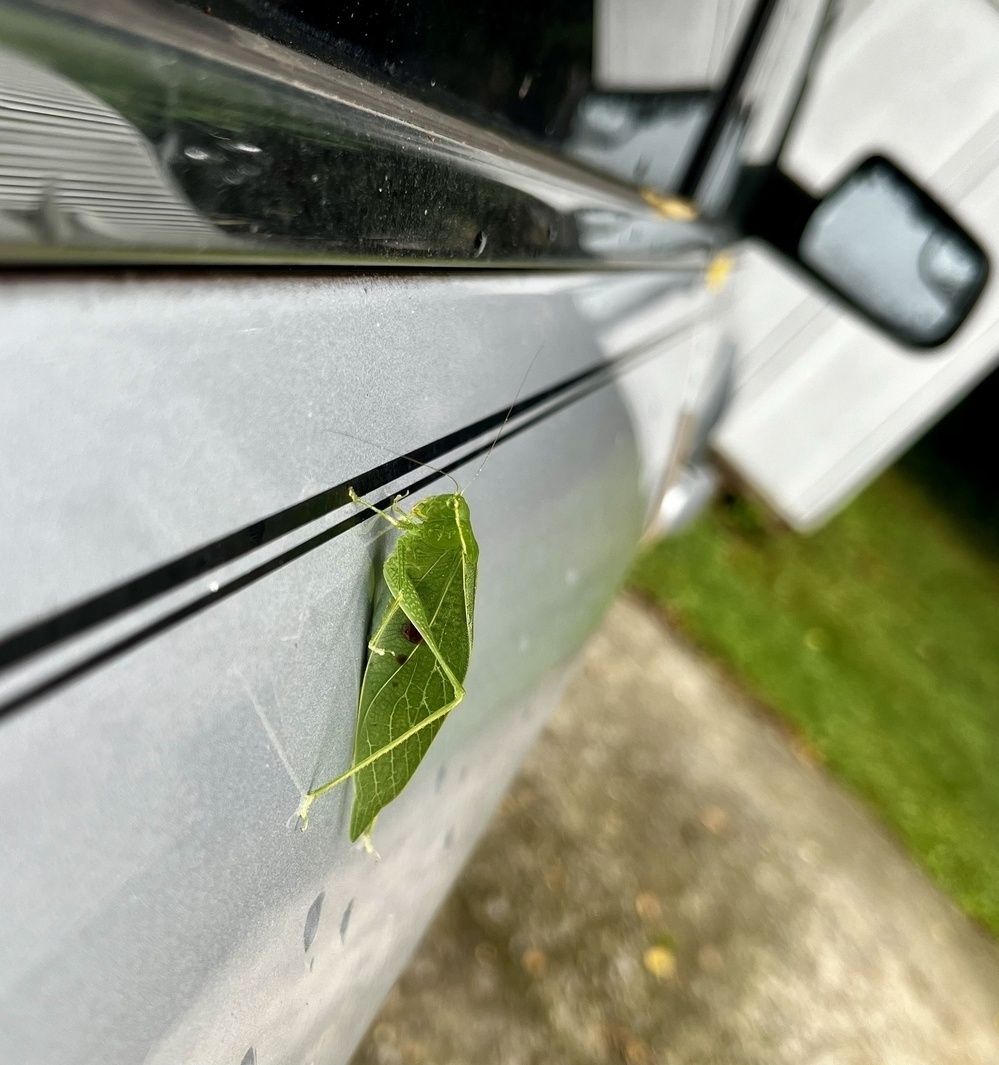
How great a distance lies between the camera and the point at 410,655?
674mm

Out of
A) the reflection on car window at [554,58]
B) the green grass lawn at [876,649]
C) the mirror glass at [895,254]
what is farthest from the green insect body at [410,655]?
the green grass lawn at [876,649]

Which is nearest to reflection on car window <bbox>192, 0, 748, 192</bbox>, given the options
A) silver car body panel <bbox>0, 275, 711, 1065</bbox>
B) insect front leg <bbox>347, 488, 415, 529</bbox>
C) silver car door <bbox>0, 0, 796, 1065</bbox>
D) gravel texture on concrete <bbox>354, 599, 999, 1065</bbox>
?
silver car door <bbox>0, 0, 796, 1065</bbox>

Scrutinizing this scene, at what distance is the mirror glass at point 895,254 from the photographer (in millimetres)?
1916

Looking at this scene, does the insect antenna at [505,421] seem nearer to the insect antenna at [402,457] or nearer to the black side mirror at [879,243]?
the insect antenna at [402,457]

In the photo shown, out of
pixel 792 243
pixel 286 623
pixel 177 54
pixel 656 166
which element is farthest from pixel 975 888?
pixel 177 54

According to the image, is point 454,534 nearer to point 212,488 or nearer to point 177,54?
point 212,488

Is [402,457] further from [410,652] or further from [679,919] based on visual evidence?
[679,919]

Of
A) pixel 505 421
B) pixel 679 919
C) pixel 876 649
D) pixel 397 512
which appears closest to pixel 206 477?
pixel 397 512

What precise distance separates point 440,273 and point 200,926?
545 mm

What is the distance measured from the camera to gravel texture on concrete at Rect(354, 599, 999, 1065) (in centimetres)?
191

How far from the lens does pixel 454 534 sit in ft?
2.30

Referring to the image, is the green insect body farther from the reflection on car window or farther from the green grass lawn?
the green grass lawn

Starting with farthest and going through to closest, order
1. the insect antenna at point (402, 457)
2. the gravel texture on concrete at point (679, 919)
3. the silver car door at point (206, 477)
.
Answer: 1. the gravel texture on concrete at point (679, 919)
2. the insect antenna at point (402, 457)
3. the silver car door at point (206, 477)

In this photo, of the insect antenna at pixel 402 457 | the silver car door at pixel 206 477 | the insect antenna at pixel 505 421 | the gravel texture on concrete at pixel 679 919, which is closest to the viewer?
the silver car door at pixel 206 477
